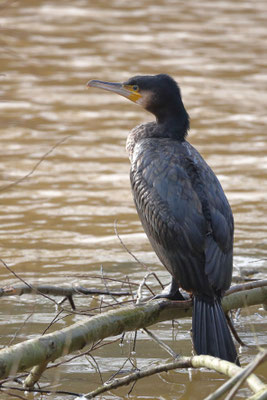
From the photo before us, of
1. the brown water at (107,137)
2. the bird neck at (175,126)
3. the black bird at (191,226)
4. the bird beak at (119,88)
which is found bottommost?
the brown water at (107,137)

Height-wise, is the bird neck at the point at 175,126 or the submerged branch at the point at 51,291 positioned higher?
the bird neck at the point at 175,126

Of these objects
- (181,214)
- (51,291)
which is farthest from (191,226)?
(51,291)

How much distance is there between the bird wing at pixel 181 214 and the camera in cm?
418

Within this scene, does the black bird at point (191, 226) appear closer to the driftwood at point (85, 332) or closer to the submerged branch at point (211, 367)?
the driftwood at point (85, 332)

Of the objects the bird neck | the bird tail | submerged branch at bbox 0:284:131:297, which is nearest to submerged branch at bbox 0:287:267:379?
the bird tail

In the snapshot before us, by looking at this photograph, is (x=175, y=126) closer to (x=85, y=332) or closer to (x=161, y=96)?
(x=161, y=96)

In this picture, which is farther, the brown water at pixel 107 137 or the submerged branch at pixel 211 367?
the brown water at pixel 107 137

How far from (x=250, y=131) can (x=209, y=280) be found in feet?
19.6

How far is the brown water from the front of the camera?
5.20 meters

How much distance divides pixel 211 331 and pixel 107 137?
567 centimetres

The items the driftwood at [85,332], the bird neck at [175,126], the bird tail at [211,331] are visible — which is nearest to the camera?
the driftwood at [85,332]

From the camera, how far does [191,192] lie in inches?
172

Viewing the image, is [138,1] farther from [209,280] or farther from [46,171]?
[209,280]

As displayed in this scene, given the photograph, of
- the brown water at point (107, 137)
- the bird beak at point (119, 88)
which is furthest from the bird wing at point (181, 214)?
the bird beak at point (119, 88)
